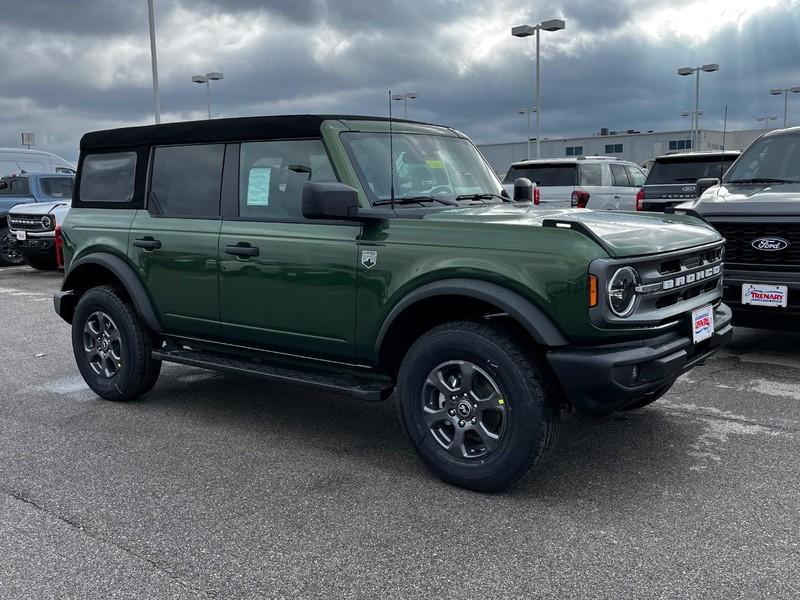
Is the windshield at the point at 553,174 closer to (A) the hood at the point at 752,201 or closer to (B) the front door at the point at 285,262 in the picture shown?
(A) the hood at the point at 752,201

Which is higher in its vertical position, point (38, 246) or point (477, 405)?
point (38, 246)

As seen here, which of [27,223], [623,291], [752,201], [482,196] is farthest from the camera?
[27,223]

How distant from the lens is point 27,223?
47.1 ft

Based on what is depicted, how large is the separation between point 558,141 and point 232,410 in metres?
58.2

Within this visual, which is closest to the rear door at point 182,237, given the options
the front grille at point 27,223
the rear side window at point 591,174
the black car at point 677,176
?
the black car at point 677,176

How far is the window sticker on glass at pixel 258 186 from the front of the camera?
15.6ft

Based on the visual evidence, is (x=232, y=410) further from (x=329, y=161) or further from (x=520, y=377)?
(x=520, y=377)

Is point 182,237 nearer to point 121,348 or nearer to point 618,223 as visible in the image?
point 121,348

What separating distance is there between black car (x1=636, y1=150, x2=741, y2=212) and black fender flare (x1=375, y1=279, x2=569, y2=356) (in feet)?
27.8

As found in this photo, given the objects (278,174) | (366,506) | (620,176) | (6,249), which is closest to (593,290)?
(366,506)

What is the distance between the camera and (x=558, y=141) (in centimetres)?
6088

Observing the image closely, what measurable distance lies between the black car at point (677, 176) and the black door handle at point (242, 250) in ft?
27.1

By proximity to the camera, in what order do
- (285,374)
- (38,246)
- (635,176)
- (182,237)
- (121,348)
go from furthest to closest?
(635,176) < (38,246) < (121,348) < (182,237) < (285,374)

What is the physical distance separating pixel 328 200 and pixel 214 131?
1426 mm
